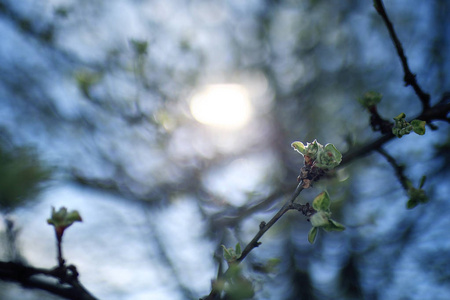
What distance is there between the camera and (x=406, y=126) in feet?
4.11

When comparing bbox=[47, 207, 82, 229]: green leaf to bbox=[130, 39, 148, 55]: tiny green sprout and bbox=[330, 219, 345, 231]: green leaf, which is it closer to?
bbox=[330, 219, 345, 231]: green leaf

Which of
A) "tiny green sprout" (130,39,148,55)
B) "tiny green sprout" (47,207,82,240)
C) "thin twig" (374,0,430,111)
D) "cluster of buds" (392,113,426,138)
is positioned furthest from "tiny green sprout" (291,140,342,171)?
"tiny green sprout" (130,39,148,55)

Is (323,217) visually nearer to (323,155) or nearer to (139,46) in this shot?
(323,155)

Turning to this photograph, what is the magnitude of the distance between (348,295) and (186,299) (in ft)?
8.27

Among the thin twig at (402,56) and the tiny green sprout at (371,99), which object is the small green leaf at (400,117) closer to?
the thin twig at (402,56)

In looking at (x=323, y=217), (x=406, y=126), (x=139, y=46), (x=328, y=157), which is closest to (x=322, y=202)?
(x=323, y=217)

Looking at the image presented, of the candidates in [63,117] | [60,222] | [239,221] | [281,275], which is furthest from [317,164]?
[281,275]

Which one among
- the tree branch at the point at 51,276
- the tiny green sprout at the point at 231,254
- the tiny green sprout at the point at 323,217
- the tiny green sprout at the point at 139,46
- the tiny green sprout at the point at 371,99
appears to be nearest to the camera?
the tree branch at the point at 51,276

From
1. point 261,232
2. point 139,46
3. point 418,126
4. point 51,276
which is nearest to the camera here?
point 51,276

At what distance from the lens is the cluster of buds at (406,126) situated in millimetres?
1213

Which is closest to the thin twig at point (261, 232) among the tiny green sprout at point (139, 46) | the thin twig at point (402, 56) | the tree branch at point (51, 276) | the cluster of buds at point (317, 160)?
the cluster of buds at point (317, 160)

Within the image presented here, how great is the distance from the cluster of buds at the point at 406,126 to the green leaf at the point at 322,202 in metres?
0.46

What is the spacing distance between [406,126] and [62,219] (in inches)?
51.8

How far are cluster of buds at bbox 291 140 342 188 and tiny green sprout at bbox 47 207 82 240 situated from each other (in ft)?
2.59
